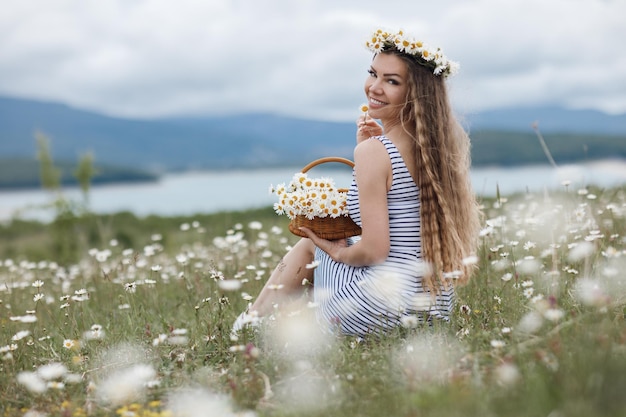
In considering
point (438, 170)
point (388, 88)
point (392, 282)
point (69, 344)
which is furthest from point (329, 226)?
point (69, 344)

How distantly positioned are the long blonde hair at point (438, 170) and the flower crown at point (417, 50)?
0.04 meters

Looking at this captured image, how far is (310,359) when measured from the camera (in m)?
3.55

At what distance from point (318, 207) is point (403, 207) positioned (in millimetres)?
514

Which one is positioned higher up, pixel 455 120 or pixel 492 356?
pixel 455 120

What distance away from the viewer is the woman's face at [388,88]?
4020mm

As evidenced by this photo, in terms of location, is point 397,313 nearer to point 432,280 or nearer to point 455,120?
point 432,280

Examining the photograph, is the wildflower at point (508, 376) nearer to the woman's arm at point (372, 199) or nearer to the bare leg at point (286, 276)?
A: the woman's arm at point (372, 199)

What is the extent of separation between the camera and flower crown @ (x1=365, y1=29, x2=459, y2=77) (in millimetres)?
3939

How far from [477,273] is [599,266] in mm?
1083

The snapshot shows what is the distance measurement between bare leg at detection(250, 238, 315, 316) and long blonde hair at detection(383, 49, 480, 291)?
2.68 ft

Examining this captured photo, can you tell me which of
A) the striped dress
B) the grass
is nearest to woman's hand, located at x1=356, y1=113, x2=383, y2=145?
the striped dress

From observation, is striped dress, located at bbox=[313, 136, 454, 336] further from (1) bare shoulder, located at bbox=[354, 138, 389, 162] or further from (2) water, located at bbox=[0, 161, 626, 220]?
(2) water, located at bbox=[0, 161, 626, 220]

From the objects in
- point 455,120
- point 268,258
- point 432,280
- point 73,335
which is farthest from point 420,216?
point 268,258

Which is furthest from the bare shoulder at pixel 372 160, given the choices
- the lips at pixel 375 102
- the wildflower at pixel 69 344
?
the wildflower at pixel 69 344
